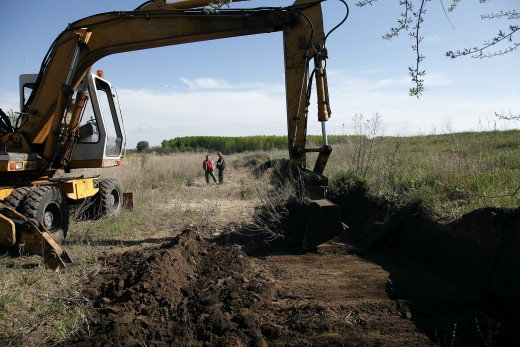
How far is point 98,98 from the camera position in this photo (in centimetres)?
805

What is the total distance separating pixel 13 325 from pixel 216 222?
5.45 m

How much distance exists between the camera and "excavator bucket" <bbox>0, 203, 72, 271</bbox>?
5.33m

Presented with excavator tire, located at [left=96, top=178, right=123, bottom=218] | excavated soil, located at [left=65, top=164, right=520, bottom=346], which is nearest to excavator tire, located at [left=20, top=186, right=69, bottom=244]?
excavated soil, located at [left=65, top=164, right=520, bottom=346]

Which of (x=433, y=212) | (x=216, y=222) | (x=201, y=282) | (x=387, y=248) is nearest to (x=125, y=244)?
(x=216, y=222)

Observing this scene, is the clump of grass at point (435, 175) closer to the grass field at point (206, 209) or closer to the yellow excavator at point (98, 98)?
the grass field at point (206, 209)

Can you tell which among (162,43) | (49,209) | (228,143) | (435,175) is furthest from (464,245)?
(228,143)

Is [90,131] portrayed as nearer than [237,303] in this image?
No

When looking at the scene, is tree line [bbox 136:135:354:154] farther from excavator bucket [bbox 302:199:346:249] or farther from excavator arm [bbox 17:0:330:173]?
excavator bucket [bbox 302:199:346:249]

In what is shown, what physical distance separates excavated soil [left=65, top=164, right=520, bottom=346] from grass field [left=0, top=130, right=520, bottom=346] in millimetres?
297

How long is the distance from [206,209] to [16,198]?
5118mm

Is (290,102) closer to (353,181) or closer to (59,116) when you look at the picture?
(353,181)

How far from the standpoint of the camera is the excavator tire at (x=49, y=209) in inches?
247

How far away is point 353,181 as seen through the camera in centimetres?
843

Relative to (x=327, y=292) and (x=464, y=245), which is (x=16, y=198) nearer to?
(x=327, y=292)
